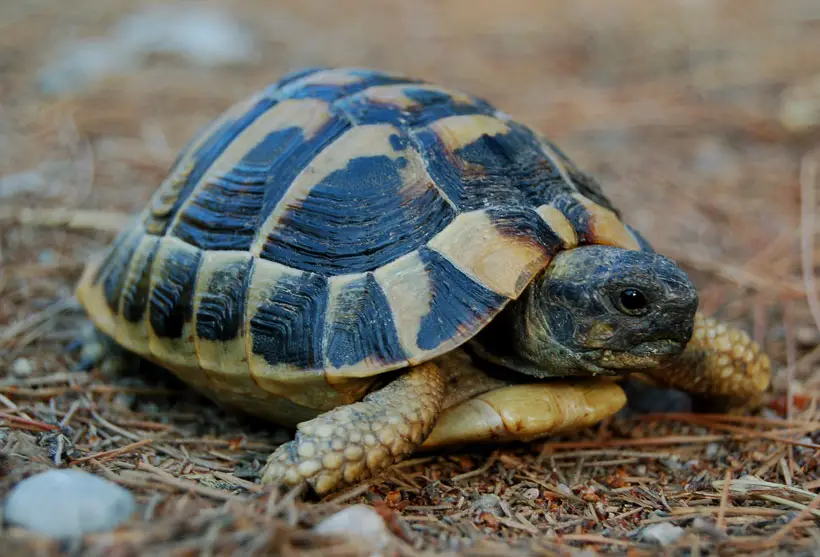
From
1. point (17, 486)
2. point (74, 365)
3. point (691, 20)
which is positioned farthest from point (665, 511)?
point (691, 20)

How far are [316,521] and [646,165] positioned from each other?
392 cm

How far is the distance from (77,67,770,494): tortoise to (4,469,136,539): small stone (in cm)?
43

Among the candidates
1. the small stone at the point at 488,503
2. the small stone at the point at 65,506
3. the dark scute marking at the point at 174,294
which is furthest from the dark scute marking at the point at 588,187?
the small stone at the point at 65,506

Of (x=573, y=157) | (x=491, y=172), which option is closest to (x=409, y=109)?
(x=491, y=172)

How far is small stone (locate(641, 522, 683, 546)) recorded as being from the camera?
1925 mm

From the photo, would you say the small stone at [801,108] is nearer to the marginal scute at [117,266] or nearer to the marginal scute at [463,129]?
the marginal scute at [463,129]

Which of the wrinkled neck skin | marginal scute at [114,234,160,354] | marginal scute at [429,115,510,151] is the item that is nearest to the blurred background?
marginal scute at [114,234,160,354]

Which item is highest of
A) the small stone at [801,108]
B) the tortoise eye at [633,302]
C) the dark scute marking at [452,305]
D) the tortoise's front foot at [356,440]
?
the small stone at [801,108]

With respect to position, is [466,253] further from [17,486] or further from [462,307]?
[17,486]

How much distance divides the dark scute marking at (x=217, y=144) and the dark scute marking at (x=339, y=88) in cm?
10

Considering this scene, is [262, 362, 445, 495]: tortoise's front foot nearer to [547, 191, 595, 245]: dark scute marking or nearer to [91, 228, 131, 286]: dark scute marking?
[547, 191, 595, 245]: dark scute marking

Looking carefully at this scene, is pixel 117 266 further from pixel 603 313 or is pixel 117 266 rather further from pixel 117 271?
pixel 603 313

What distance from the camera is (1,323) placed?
308 cm

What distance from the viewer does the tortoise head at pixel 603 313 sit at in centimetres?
215
